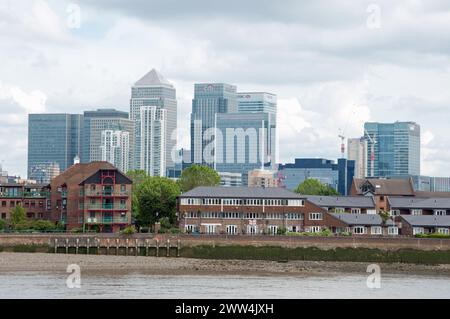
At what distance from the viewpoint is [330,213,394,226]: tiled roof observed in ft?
450

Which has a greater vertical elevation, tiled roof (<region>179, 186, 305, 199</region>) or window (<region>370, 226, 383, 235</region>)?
tiled roof (<region>179, 186, 305, 199</region>)

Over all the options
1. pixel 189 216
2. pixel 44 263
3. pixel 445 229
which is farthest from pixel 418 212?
pixel 44 263

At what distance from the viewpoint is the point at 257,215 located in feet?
450

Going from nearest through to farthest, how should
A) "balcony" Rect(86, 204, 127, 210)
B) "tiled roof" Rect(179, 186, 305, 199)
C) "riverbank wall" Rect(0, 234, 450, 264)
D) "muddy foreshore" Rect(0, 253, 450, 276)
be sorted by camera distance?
1. "muddy foreshore" Rect(0, 253, 450, 276)
2. "riverbank wall" Rect(0, 234, 450, 264)
3. "balcony" Rect(86, 204, 127, 210)
4. "tiled roof" Rect(179, 186, 305, 199)

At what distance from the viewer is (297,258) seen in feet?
372

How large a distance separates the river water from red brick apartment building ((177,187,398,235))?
3916cm

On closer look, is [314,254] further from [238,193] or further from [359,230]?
[238,193]

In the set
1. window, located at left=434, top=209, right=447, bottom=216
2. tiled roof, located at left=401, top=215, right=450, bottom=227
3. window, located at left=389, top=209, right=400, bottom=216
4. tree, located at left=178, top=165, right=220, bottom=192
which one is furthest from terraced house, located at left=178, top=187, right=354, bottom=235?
tree, located at left=178, top=165, right=220, bottom=192

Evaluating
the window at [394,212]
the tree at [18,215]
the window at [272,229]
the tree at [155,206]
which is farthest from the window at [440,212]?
the tree at [18,215]

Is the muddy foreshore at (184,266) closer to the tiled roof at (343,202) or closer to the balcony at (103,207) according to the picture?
the balcony at (103,207)

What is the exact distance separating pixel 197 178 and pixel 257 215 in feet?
166

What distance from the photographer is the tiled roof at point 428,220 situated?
135m

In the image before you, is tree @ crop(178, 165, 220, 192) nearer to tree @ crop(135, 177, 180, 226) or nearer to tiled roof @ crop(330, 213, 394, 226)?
tree @ crop(135, 177, 180, 226)
